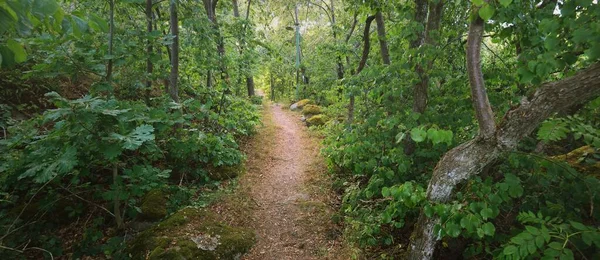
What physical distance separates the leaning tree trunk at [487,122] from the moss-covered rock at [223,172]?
15.8 feet

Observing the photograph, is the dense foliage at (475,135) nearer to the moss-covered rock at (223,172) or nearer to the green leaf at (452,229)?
the green leaf at (452,229)

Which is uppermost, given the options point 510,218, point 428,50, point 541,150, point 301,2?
point 301,2

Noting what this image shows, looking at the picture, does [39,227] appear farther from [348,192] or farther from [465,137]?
[465,137]

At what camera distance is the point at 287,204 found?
630 centimetres

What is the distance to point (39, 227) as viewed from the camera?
4.21 metres

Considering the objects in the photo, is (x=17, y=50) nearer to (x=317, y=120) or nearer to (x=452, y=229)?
(x=452, y=229)

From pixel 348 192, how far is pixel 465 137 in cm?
244

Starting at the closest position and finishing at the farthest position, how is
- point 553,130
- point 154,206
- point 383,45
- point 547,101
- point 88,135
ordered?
point 553,130, point 547,101, point 88,135, point 154,206, point 383,45

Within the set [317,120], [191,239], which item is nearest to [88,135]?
[191,239]

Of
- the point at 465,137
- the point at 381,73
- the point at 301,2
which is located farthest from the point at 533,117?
the point at 301,2

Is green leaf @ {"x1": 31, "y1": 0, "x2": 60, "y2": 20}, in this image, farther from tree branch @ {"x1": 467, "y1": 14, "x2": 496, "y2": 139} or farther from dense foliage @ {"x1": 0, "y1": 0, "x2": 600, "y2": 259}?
tree branch @ {"x1": 467, "y1": 14, "x2": 496, "y2": 139}

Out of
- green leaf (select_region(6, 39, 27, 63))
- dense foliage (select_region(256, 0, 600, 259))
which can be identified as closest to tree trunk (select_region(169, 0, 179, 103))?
dense foliage (select_region(256, 0, 600, 259))

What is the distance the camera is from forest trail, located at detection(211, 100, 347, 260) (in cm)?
488

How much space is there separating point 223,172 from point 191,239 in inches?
114
